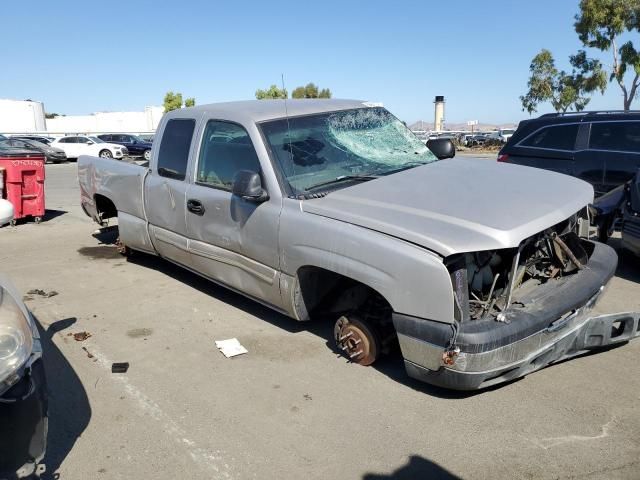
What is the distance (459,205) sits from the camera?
3.31 m

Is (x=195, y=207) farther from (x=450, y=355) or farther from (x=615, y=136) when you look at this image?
(x=615, y=136)

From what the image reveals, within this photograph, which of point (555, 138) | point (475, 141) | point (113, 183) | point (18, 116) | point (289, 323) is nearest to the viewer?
point (289, 323)

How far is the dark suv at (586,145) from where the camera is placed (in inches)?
289

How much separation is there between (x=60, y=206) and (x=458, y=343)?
11249 mm

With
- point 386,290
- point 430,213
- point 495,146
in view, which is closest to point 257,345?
point 386,290

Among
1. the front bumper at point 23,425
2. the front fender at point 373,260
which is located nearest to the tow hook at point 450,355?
the front fender at point 373,260

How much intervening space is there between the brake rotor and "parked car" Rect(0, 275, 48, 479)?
1.98 meters

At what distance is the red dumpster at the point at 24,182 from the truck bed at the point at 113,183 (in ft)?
9.61

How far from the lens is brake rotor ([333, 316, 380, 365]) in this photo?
3639 millimetres

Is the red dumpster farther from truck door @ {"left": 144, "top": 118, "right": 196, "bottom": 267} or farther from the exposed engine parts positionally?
the exposed engine parts

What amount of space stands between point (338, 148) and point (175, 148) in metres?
1.74

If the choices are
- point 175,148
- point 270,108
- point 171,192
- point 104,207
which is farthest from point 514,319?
point 104,207

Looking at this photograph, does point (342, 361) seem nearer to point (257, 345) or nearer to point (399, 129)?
point (257, 345)

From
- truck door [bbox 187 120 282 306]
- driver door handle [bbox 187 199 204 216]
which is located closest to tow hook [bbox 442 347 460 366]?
truck door [bbox 187 120 282 306]
